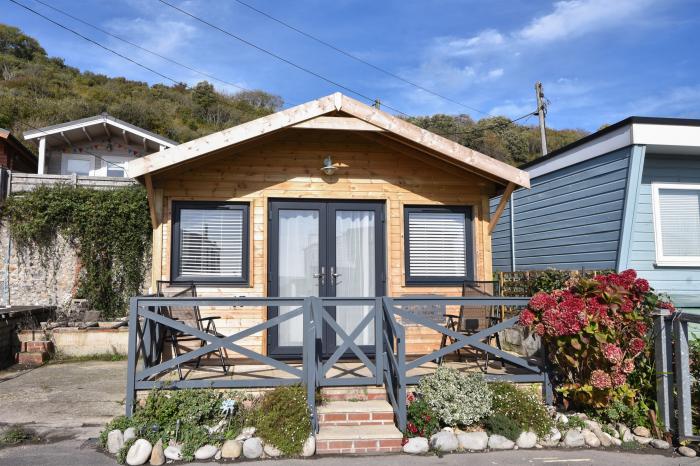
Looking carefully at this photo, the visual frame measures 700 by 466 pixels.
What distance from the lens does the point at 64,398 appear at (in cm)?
573

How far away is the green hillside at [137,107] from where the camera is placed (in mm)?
25516

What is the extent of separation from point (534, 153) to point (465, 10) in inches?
825

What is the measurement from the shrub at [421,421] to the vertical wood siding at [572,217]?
393 cm

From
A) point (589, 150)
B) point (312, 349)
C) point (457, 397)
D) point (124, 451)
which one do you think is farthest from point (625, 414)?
point (124, 451)

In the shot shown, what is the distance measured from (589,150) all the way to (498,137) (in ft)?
85.3

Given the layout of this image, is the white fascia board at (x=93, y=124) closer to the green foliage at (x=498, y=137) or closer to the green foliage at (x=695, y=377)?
the green foliage at (x=695, y=377)

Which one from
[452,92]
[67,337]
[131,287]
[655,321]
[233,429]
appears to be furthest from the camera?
[452,92]

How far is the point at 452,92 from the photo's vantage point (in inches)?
930

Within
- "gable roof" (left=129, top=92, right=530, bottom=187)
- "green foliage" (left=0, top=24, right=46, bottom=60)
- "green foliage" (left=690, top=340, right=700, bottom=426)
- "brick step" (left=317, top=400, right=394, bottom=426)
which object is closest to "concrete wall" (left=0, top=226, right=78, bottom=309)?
"gable roof" (left=129, top=92, right=530, bottom=187)

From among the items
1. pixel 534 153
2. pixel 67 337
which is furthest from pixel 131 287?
pixel 534 153

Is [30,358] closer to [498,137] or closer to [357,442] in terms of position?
[357,442]

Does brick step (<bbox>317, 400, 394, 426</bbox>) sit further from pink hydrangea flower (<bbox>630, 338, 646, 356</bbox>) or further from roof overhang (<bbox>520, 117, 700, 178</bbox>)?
roof overhang (<bbox>520, 117, 700, 178</bbox>)

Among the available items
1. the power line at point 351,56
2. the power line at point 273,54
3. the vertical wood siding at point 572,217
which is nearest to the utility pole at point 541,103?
the power line at point 351,56

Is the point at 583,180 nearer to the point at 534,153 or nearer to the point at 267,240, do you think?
the point at 267,240
